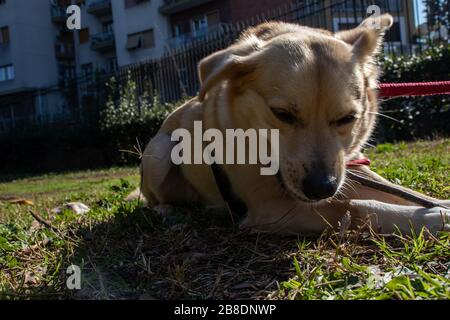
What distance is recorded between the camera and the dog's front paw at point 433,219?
6.96 ft

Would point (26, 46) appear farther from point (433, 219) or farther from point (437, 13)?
point (433, 219)

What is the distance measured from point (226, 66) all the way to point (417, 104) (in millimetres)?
7183

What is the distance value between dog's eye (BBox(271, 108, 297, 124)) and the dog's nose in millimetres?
350

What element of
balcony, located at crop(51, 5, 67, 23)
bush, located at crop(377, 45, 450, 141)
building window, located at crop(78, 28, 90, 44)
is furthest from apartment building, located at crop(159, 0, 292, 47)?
bush, located at crop(377, 45, 450, 141)

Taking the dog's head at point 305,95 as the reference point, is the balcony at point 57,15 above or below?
above

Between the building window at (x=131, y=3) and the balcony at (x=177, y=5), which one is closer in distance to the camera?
the balcony at (x=177, y=5)

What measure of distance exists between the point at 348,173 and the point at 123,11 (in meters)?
28.6

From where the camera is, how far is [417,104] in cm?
880

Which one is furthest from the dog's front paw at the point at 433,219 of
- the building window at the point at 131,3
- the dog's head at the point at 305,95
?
the building window at the point at 131,3

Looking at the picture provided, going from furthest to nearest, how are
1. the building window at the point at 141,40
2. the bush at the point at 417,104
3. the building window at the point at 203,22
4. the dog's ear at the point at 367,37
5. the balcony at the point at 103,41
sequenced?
1. the balcony at the point at 103,41
2. the building window at the point at 141,40
3. the building window at the point at 203,22
4. the bush at the point at 417,104
5. the dog's ear at the point at 367,37

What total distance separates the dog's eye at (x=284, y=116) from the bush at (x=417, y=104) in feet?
22.1
